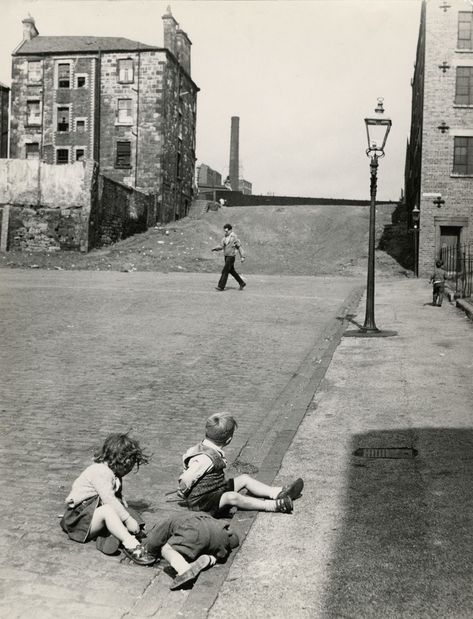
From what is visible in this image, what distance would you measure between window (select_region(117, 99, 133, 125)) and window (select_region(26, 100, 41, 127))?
6.16 meters

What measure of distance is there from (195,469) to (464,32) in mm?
30385

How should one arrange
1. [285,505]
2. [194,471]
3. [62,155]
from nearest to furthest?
[194,471] < [285,505] < [62,155]

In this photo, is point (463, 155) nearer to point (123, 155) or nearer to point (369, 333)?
point (369, 333)

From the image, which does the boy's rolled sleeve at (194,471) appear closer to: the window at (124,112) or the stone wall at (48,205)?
the stone wall at (48,205)

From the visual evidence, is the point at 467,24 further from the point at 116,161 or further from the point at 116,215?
the point at 116,161

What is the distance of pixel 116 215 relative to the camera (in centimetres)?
3753

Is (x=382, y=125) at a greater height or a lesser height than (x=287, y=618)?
greater

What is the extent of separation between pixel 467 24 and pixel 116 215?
1957 centimetres

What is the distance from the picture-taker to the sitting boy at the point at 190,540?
3.93 m

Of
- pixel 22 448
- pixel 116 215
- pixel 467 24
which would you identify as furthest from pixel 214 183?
pixel 22 448

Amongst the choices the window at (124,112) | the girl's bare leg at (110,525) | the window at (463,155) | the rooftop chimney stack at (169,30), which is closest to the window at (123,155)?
the window at (124,112)

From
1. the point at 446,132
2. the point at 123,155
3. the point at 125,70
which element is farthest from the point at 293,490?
the point at 125,70

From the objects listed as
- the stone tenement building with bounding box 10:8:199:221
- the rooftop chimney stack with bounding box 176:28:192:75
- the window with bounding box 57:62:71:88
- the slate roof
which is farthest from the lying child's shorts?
the rooftop chimney stack with bounding box 176:28:192:75

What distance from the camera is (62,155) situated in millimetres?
48344
